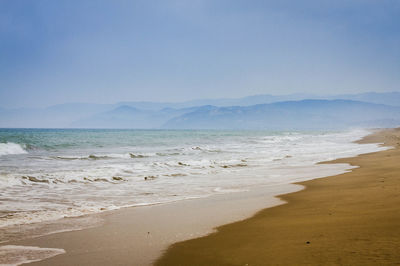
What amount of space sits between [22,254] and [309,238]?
3.57 metres

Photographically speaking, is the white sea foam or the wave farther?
the wave

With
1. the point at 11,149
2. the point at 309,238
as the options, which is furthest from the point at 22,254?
the point at 11,149

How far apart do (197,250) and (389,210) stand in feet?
10.8

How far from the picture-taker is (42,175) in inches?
458

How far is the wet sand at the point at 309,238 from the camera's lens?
3.54 metres

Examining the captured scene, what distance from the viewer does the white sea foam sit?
3.96m

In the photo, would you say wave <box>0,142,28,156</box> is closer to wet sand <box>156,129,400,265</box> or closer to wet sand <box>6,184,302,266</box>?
wet sand <box>6,184,302,266</box>

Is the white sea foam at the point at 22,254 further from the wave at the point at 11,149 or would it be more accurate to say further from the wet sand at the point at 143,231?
the wave at the point at 11,149

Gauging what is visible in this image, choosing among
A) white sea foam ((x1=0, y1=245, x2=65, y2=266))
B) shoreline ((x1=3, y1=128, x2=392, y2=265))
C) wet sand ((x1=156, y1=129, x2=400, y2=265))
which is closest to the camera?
wet sand ((x1=156, y1=129, x2=400, y2=265))

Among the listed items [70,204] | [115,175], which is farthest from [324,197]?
[115,175]

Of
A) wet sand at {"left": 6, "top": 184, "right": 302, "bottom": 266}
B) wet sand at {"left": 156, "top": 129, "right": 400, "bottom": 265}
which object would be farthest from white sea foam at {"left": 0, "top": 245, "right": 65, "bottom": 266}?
wet sand at {"left": 156, "top": 129, "right": 400, "bottom": 265}

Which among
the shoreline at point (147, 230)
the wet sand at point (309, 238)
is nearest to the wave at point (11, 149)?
the shoreline at point (147, 230)

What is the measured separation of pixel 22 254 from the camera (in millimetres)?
4215

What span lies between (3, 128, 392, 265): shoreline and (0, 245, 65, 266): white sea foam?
14 centimetres
